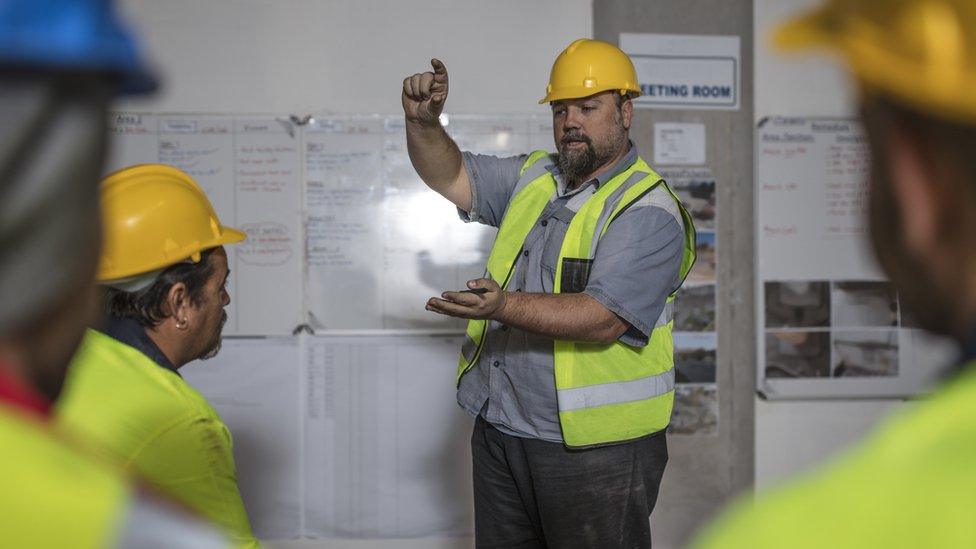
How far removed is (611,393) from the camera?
82.0 inches

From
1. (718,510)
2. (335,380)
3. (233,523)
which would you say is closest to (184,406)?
(233,523)

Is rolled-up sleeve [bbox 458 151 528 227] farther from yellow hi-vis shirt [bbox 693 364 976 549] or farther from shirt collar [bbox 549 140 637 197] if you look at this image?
yellow hi-vis shirt [bbox 693 364 976 549]

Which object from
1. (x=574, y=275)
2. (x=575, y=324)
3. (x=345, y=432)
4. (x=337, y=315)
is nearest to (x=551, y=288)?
(x=574, y=275)

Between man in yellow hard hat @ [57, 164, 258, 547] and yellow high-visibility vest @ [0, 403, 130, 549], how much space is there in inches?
19.8

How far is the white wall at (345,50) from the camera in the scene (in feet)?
10.0

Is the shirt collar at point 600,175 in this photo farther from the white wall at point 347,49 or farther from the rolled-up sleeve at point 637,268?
the white wall at point 347,49

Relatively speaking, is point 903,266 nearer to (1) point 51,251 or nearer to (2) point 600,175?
(1) point 51,251

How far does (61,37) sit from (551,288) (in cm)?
178

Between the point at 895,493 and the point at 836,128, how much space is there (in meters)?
3.24

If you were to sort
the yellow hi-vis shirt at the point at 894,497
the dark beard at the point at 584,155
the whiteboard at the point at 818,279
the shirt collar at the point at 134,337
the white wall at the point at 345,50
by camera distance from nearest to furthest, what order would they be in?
1. the yellow hi-vis shirt at the point at 894,497
2. the shirt collar at the point at 134,337
3. the dark beard at the point at 584,155
4. the white wall at the point at 345,50
5. the whiteboard at the point at 818,279

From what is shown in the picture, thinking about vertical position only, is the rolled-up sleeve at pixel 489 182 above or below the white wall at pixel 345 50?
below

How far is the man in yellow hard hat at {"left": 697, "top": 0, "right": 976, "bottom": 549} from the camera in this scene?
0.36 meters

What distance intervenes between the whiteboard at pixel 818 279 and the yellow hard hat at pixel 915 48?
295 centimetres

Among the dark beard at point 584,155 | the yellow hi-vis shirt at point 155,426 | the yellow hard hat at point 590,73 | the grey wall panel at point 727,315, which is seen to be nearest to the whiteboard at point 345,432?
the grey wall panel at point 727,315
